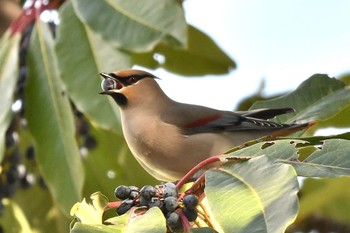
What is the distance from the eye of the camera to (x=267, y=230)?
1.84 metres

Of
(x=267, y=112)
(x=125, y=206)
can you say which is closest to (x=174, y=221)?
(x=125, y=206)

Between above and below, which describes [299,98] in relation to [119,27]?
below

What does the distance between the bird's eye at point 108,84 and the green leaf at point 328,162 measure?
1048mm

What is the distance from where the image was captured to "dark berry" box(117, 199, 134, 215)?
220 centimetres

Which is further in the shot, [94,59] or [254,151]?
[94,59]

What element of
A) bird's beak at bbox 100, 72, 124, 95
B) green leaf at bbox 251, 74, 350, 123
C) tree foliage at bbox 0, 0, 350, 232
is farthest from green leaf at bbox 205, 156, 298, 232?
bird's beak at bbox 100, 72, 124, 95

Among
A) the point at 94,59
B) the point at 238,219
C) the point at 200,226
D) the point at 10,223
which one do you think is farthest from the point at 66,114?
the point at 238,219

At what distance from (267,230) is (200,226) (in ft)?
1.29

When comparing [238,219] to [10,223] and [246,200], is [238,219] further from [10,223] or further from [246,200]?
[10,223]

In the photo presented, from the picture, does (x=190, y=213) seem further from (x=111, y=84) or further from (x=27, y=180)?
(x=27, y=180)

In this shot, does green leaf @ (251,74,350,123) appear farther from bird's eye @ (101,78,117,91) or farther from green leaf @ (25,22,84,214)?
green leaf @ (25,22,84,214)

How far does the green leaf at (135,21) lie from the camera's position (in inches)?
134

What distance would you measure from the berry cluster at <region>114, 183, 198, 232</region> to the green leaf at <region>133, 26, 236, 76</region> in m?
1.97

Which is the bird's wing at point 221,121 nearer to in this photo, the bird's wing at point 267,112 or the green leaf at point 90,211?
the bird's wing at point 267,112
